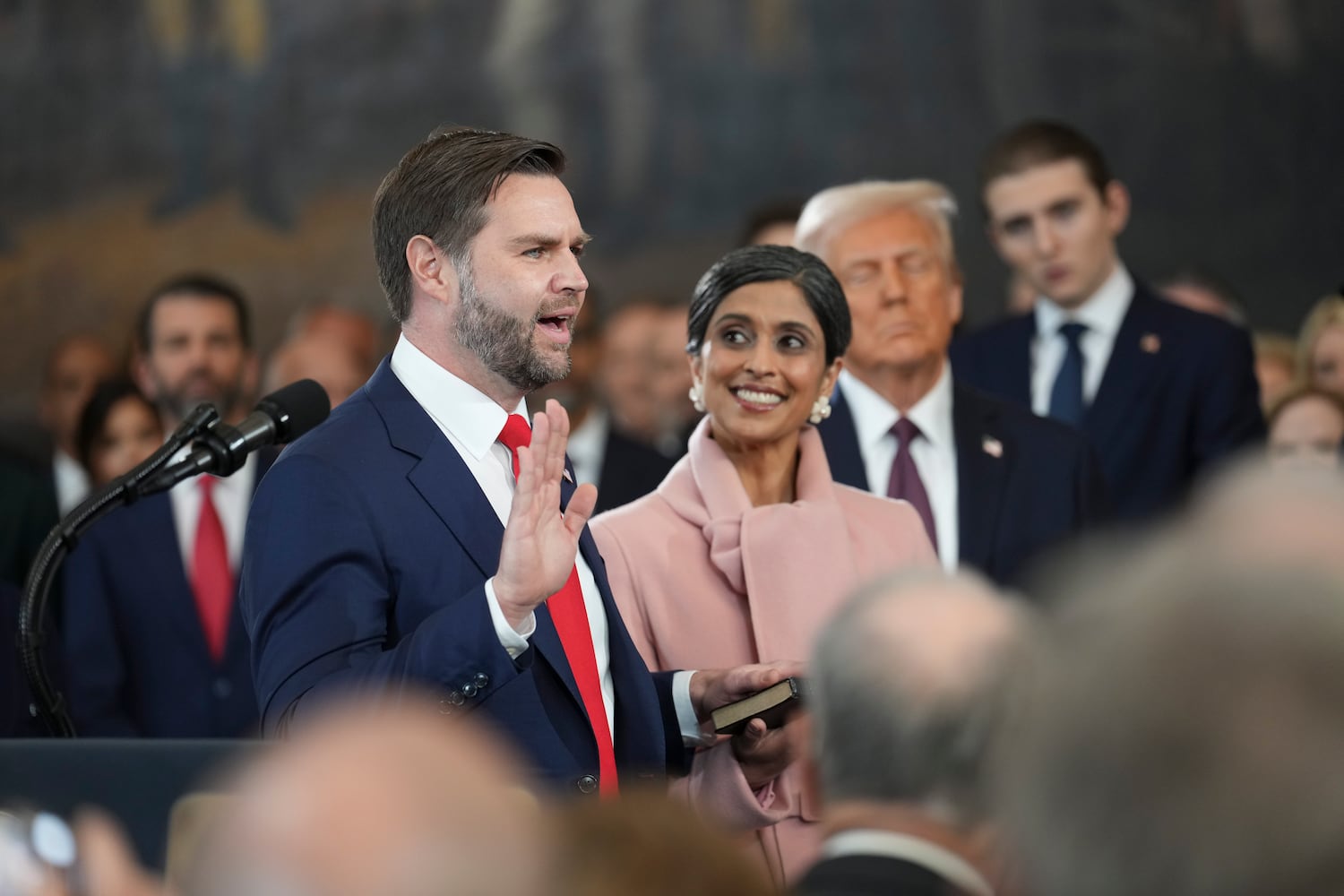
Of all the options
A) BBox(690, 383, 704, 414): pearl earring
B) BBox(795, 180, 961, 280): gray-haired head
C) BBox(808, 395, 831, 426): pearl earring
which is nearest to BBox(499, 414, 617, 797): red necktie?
BBox(690, 383, 704, 414): pearl earring

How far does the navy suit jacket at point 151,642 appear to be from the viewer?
15.6 ft

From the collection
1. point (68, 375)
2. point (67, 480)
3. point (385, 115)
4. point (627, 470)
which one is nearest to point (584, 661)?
point (627, 470)

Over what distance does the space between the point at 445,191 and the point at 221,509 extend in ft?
7.61

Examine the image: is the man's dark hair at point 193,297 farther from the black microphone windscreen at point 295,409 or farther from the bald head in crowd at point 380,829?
the bald head in crowd at point 380,829

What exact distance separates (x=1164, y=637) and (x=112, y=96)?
853 centimetres

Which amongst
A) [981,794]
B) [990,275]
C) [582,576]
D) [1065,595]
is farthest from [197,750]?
[990,275]

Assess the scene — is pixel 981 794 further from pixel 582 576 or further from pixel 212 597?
pixel 212 597

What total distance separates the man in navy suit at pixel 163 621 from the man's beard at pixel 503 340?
1873mm

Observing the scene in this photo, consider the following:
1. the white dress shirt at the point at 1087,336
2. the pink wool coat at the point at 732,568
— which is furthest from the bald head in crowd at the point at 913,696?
the white dress shirt at the point at 1087,336

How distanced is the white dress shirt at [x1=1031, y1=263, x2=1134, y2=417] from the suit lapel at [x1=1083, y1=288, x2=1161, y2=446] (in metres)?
0.05

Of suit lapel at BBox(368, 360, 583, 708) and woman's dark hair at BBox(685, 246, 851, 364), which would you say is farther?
woman's dark hair at BBox(685, 246, 851, 364)

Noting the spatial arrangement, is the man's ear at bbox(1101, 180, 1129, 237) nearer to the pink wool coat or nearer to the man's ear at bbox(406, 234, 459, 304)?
the pink wool coat

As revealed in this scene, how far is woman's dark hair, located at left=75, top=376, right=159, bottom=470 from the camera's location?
5.69 m

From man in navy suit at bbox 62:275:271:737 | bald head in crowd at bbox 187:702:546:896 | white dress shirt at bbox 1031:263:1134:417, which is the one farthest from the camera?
white dress shirt at bbox 1031:263:1134:417
